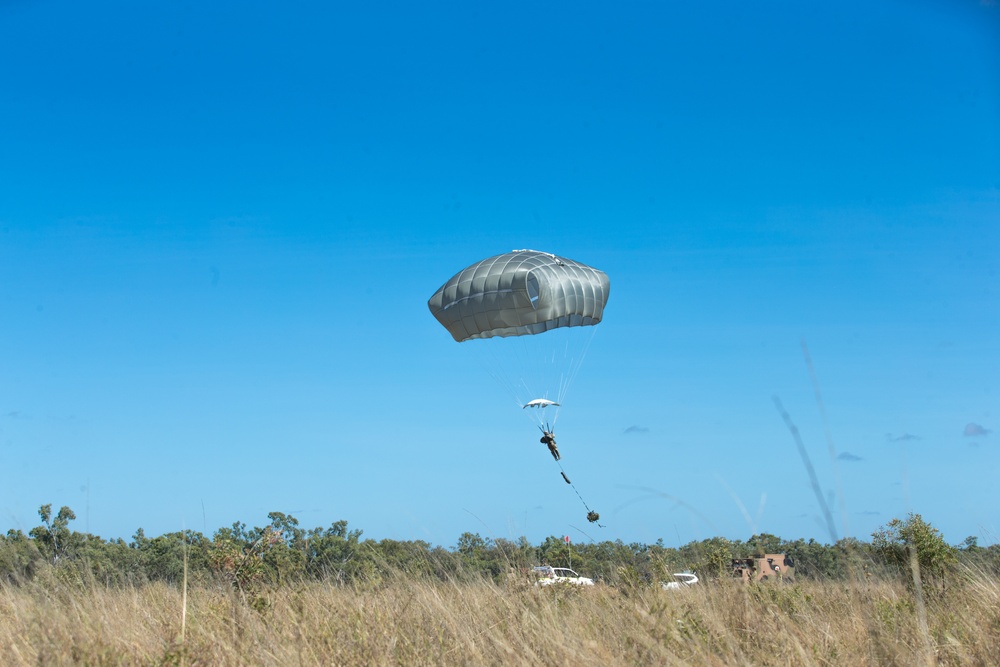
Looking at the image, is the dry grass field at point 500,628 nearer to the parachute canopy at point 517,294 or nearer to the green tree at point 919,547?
the green tree at point 919,547

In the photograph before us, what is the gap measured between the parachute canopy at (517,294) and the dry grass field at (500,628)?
396 inches

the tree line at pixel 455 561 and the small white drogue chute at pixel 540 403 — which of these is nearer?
the tree line at pixel 455 561

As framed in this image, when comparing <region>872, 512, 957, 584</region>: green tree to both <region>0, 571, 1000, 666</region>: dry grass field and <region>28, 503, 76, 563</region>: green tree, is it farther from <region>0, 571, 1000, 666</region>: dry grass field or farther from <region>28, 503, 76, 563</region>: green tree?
<region>28, 503, 76, 563</region>: green tree

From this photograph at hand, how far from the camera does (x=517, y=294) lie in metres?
17.0

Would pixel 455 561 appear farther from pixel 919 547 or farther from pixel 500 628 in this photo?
pixel 919 547

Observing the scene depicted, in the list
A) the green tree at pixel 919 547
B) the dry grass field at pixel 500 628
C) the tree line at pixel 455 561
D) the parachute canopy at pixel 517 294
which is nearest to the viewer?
the dry grass field at pixel 500 628

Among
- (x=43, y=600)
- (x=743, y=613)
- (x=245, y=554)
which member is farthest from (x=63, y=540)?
(x=743, y=613)

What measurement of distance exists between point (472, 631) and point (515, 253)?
1359cm

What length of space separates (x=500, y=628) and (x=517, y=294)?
11565 mm

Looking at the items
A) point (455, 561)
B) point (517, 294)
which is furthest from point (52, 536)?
point (517, 294)

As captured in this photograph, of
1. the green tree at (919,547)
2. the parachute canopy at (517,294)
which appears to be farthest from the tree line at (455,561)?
the parachute canopy at (517,294)

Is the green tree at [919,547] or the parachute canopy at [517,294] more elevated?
the parachute canopy at [517,294]

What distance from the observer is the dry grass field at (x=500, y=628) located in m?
4.84

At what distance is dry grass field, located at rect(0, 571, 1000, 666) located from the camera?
4.84 metres
